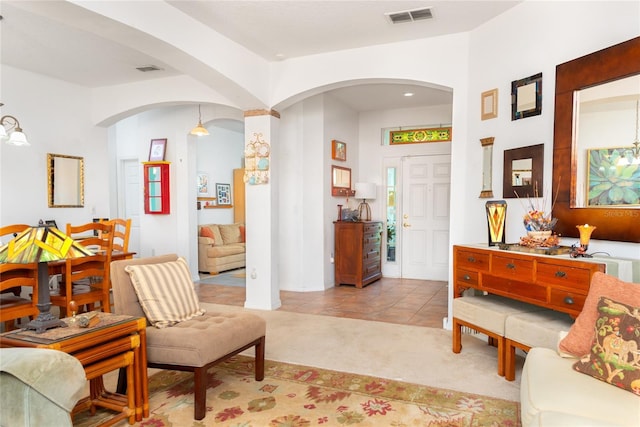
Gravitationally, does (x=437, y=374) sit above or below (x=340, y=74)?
below

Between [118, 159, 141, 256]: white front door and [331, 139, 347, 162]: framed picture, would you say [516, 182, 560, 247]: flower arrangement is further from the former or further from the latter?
[118, 159, 141, 256]: white front door

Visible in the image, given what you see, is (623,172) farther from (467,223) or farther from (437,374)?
(437,374)

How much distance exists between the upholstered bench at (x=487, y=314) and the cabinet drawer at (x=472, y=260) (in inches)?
10.7

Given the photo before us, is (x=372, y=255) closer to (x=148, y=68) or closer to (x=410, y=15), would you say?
(x=410, y=15)

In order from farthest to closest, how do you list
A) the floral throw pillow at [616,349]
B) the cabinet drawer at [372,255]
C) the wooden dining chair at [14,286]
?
the cabinet drawer at [372,255], the wooden dining chair at [14,286], the floral throw pillow at [616,349]

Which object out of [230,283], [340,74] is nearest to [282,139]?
[340,74]

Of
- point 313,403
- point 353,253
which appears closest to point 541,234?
point 313,403

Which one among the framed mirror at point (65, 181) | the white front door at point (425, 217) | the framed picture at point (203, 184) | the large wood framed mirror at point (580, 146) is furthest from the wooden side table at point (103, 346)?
the framed picture at point (203, 184)

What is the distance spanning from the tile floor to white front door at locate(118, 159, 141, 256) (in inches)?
102

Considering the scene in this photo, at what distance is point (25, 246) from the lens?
1.96 metres

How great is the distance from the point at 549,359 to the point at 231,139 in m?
7.79

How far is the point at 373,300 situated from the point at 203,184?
447 centimetres

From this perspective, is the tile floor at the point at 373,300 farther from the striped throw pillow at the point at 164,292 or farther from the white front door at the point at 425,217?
the striped throw pillow at the point at 164,292

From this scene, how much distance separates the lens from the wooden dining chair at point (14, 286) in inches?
119
